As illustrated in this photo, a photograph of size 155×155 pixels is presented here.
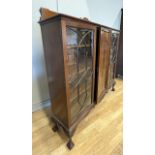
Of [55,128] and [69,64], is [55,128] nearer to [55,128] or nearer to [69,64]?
[55,128]

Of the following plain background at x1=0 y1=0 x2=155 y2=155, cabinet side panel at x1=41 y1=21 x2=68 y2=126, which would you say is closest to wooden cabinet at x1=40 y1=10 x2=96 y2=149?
cabinet side panel at x1=41 y1=21 x2=68 y2=126

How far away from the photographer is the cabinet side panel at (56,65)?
1016mm

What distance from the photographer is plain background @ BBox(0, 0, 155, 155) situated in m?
0.38

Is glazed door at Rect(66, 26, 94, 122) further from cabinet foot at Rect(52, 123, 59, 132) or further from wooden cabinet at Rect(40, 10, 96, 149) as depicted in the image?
cabinet foot at Rect(52, 123, 59, 132)

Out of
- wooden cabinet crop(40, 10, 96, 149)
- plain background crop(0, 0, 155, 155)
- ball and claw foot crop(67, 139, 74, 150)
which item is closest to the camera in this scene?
plain background crop(0, 0, 155, 155)
